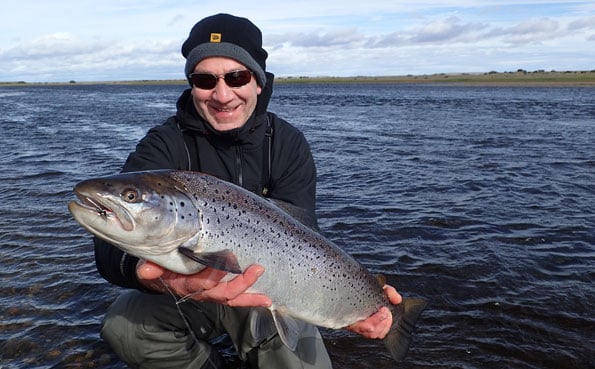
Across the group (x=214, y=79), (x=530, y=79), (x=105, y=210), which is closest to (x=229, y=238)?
(x=105, y=210)

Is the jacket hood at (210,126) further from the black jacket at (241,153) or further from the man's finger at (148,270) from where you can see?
the man's finger at (148,270)

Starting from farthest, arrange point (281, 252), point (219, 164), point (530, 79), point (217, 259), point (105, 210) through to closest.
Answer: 1. point (530, 79)
2. point (219, 164)
3. point (281, 252)
4. point (217, 259)
5. point (105, 210)

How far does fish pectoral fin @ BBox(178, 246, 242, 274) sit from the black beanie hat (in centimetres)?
168

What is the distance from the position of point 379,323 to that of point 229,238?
151 cm

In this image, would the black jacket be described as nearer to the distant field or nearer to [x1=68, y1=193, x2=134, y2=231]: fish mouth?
[x1=68, y1=193, x2=134, y2=231]: fish mouth

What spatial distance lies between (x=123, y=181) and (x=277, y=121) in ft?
6.40

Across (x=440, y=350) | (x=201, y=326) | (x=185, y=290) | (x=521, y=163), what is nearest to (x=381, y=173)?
(x=521, y=163)

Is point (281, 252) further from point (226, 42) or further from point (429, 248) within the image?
point (429, 248)

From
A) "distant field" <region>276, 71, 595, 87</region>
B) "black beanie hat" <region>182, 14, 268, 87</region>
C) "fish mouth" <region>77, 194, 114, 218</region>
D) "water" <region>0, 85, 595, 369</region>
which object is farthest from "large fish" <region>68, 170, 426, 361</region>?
"distant field" <region>276, 71, 595, 87</region>

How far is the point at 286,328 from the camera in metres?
3.34

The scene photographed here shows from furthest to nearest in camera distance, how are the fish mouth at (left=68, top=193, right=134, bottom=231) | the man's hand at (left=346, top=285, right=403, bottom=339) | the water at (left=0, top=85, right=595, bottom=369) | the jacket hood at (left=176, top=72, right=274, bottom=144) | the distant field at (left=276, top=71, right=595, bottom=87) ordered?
the distant field at (left=276, top=71, right=595, bottom=87)
the water at (left=0, top=85, right=595, bottom=369)
the jacket hood at (left=176, top=72, right=274, bottom=144)
the man's hand at (left=346, top=285, right=403, bottom=339)
the fish mouth at (left=68, top=193, right=134, bottom=231)

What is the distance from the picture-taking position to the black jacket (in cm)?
396

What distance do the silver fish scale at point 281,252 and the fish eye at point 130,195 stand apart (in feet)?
1.00

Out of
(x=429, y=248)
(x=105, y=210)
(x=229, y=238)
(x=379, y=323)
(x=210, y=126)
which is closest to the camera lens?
(x=105, y=210)
